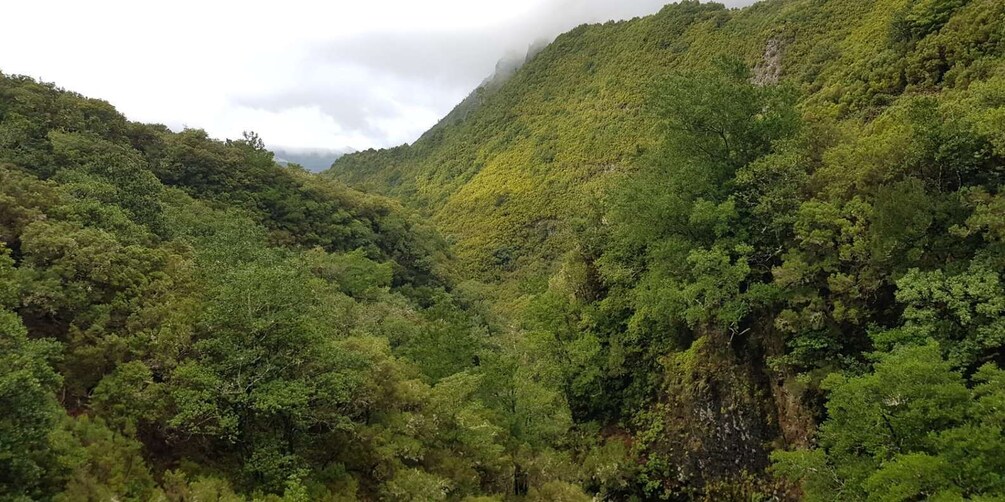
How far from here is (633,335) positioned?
2436cm

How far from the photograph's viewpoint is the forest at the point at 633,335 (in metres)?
11.8

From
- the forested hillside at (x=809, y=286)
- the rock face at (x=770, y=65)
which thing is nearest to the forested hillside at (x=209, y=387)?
the forested hillside at (x=809, y=286)

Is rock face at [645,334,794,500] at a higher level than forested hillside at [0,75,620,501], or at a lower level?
lower

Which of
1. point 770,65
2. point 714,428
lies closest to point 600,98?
point 770,65

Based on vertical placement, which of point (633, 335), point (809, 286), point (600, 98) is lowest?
point (633, 335)

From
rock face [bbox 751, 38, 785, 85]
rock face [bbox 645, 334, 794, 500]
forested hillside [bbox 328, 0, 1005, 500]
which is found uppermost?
rock face [bbox 751, 38, 785, 85]

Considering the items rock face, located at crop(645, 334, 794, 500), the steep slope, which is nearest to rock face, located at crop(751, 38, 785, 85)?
the steep slope

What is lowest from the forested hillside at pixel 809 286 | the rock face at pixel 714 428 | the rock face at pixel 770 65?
the rock face at pixel 714 428

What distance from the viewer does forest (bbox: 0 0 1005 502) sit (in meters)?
11.8

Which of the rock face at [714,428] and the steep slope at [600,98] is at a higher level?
the steep slope at [600,98]

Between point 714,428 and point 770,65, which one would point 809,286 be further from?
point 770,65

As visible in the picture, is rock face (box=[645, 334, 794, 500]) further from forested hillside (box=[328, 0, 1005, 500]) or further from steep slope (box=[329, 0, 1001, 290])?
steep slope (box=[329, 0, 1001, 290])

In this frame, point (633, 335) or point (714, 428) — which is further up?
point (633, 335)

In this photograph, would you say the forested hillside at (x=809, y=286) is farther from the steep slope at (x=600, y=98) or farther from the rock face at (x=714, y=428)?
the steep slope at (x=600, y=98)
